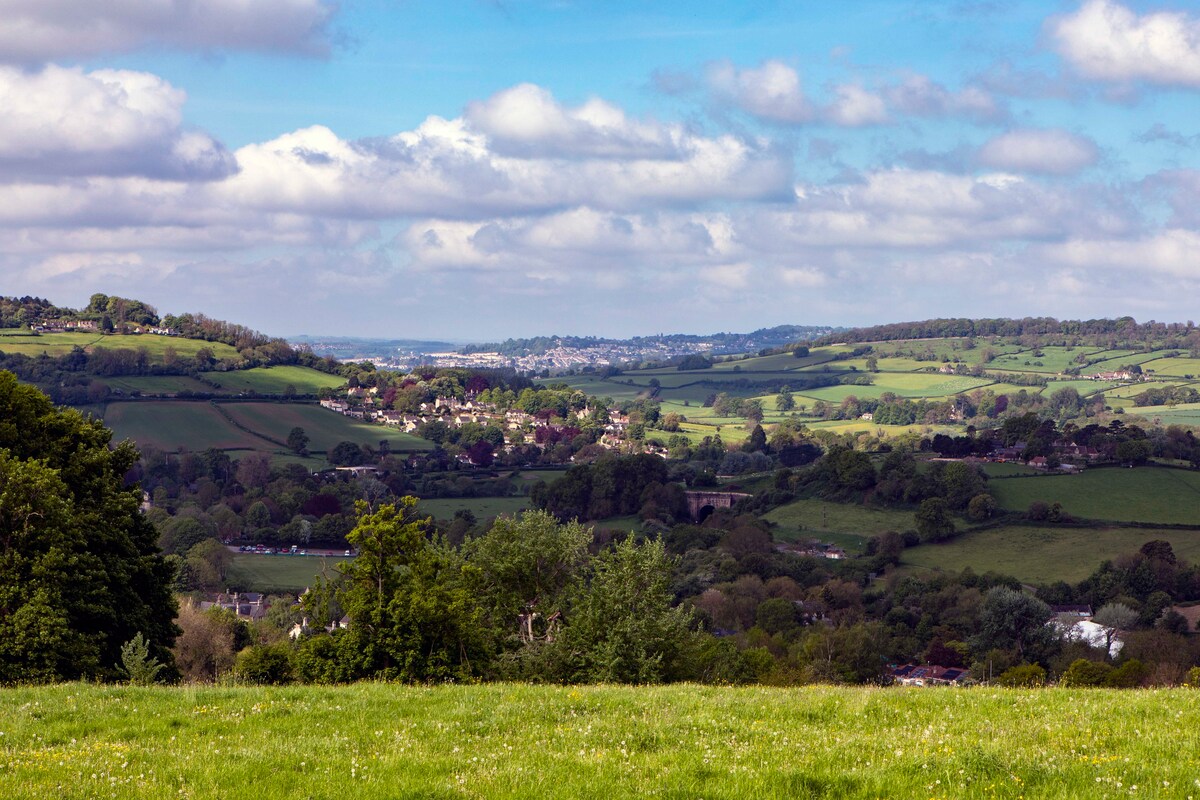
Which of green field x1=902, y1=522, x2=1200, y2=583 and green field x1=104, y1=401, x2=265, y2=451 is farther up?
green field x1=104, y1=401, x2=265, y2=451

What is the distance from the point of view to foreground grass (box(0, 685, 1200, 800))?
32.8 feet

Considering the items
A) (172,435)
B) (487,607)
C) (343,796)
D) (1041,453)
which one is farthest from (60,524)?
(172,435)

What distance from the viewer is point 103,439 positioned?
35.0 meters

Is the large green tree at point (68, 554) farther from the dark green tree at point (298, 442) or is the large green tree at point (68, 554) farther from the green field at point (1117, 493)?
the dark green tree at point (298, 442)

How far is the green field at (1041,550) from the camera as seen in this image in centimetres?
11138

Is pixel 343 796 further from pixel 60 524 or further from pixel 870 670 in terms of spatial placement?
pixel 870 670

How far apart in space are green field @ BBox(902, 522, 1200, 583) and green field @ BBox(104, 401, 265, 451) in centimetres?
12090

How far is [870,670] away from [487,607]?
53.5 meters

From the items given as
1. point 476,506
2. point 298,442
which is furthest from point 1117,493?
point 298,442

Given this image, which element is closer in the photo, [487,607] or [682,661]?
[682,661]

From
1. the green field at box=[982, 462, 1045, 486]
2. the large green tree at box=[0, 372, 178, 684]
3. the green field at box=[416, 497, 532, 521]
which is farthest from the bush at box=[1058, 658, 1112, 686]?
the green field at box=[416, 497, 532, 521]

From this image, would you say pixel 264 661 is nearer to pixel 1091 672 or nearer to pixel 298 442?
pixel 1091 672

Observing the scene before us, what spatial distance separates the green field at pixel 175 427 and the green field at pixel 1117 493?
417 feet

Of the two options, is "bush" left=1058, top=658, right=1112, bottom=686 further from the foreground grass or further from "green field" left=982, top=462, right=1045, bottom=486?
"green field" left=982, top=462, right=1045, bottom=486
